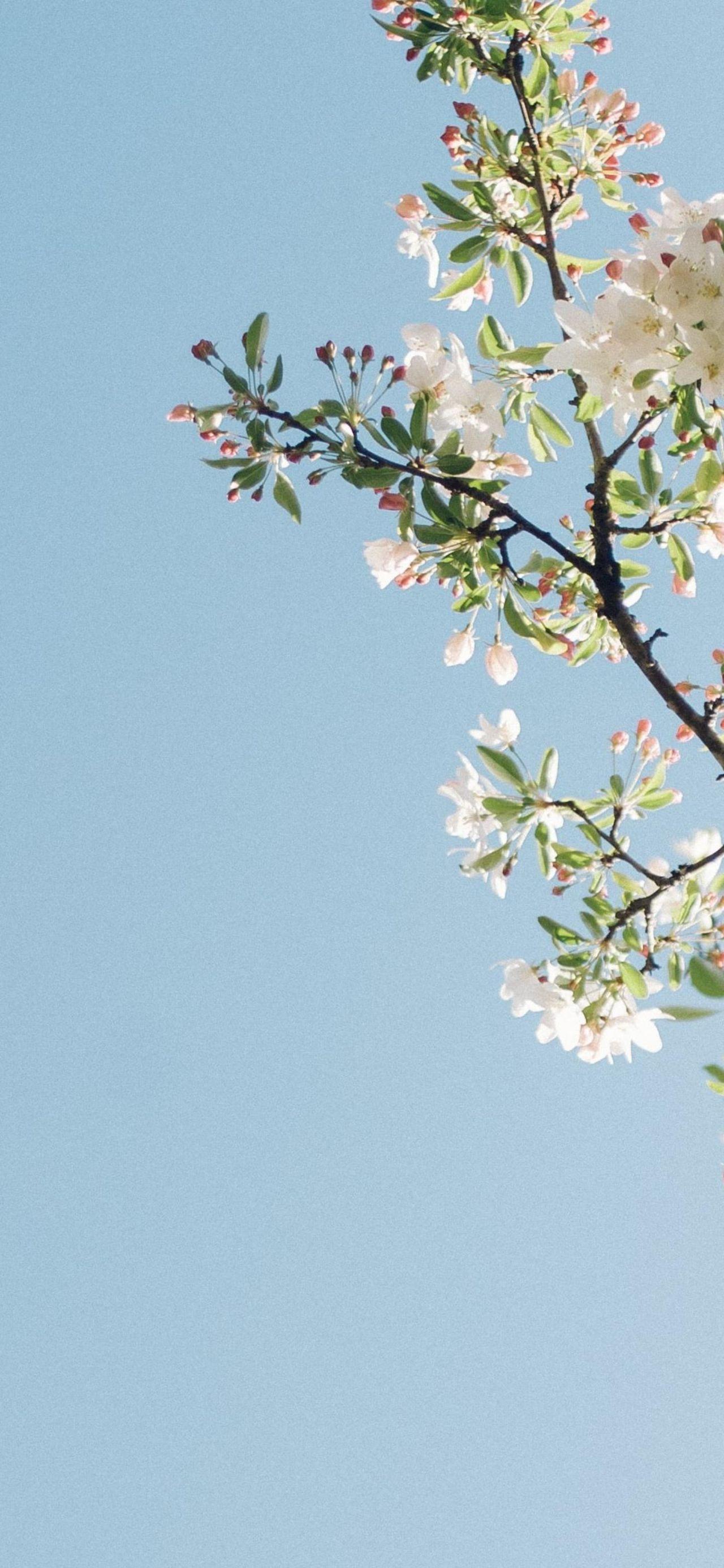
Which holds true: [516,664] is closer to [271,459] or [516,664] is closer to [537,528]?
[537,528]

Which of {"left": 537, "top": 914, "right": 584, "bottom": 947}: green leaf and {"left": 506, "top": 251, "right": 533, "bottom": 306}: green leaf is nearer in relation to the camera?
{"left": 537, "top": 914, "right": 584, "bottom": 947}: green leaf

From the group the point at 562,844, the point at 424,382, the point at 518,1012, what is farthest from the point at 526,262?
the point at 518,1012

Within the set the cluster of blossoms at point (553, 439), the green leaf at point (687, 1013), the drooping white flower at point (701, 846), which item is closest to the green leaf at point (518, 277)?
the cluster of blossoms at point (553, 439)

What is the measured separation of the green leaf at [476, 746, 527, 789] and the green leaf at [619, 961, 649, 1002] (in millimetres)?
454

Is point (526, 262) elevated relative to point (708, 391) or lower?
elevated

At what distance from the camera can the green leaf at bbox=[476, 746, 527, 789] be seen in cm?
249

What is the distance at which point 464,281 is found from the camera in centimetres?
280

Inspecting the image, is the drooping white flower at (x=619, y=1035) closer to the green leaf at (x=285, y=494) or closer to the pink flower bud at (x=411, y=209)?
the green leaf at (x=285, y=494)

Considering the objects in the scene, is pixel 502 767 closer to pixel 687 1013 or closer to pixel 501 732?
pixel 501 732

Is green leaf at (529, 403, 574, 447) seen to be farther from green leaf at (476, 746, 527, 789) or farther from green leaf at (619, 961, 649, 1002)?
green leaf at (619, 961, 649, 1002)

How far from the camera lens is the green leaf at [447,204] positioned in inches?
102

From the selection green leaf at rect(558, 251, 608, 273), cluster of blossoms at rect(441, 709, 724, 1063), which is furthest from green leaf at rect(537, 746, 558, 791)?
green leaf at rect(558, 251, 608, 273)

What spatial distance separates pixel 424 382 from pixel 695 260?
57 centimetres

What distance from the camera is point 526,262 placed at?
2.76 metres
